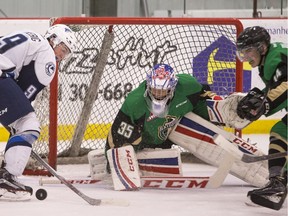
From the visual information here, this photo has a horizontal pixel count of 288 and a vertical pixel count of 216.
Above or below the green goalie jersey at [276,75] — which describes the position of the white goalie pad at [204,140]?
below

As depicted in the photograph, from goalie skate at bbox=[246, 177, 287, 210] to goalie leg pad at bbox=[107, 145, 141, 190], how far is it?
697mm

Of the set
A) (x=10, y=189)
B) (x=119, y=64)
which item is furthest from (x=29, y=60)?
(x=119, y=64)

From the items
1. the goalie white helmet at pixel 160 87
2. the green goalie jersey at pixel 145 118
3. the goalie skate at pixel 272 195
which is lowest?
the goalie skate at pixel 272 195

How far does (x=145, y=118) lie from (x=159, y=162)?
218 millimetres

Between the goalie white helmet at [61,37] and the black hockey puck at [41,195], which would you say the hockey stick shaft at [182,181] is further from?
the goalie white helmet at [61,37]

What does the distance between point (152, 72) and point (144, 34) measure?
4.48ft

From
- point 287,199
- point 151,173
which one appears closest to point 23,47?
point 151,173

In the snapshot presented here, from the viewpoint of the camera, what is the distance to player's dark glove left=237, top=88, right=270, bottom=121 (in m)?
2.89

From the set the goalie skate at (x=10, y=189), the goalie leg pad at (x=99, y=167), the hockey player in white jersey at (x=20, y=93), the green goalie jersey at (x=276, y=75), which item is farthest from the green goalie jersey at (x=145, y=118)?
the green goalie jersey at (x=276, y=75)

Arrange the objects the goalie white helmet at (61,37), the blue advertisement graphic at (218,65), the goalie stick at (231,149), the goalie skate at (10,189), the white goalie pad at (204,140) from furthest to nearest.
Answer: the blue advertisement graphic at (218,65), the white goalie pad at (204,140), the goalie white helmet at (61,37), the goalie skate at (10,189), the goalie stick at (231,149)

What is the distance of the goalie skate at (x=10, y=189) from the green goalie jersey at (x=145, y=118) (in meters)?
0.61

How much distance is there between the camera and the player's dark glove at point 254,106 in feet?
9.50

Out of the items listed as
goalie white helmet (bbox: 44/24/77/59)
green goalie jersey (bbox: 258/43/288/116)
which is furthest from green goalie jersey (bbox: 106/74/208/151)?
green goalie jersey (bbox: 258/43/288/116)

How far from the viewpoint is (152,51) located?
15.9 ft
